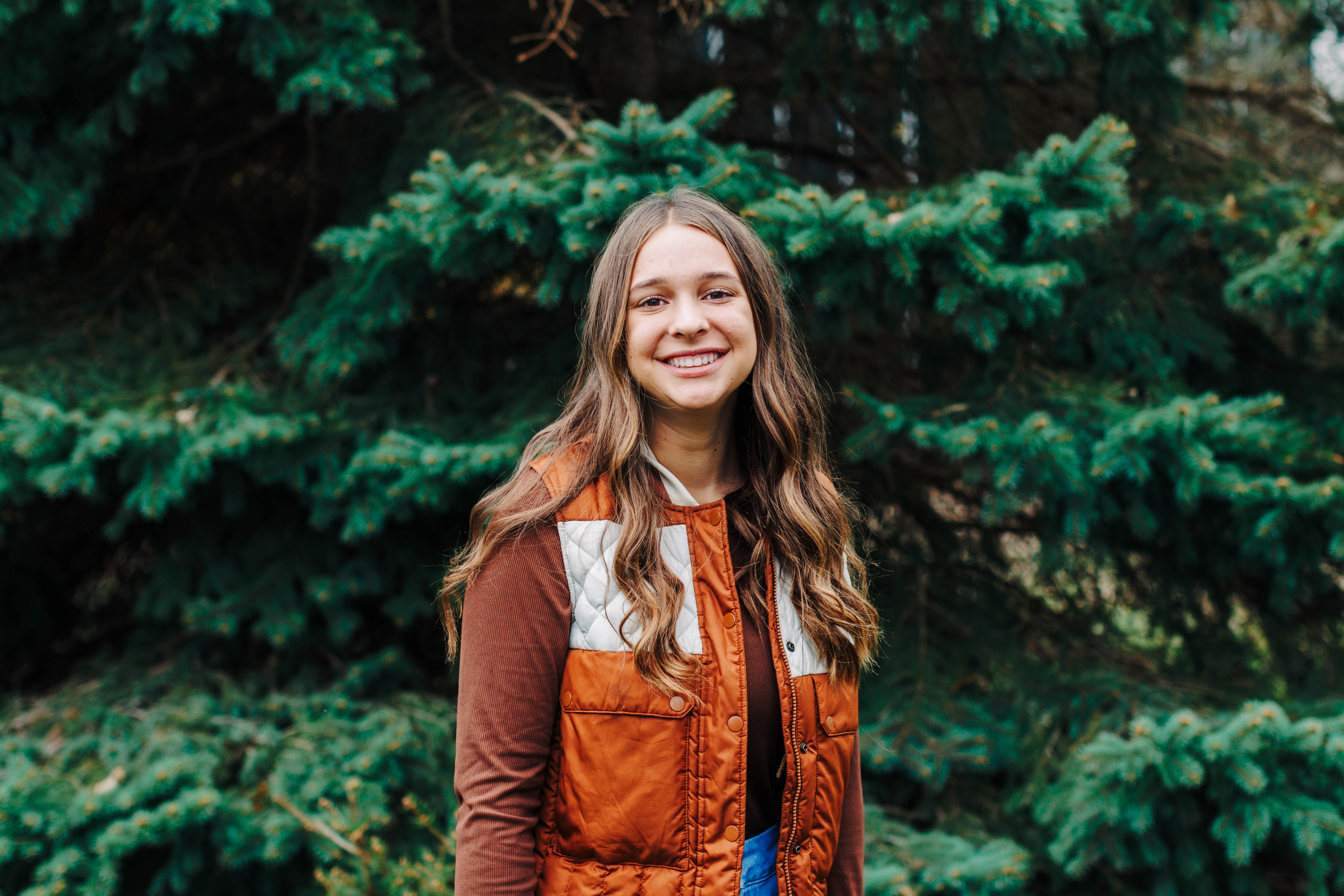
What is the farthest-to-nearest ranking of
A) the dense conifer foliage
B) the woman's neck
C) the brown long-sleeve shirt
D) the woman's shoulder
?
the dense conifer foliage < the woman's neck < the woman's shoulder < the brown long-sleeve shirt

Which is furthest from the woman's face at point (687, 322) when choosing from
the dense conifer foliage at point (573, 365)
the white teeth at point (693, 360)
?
the dense conifer foliage at point (573, 365)

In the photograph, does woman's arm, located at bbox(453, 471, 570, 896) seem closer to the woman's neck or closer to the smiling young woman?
the smiling young woman

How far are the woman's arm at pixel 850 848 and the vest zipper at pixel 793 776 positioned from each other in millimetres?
208

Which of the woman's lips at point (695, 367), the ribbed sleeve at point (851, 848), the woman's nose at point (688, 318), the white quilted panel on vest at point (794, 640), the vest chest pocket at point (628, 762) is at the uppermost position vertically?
the woman's nose at point (688, 318)

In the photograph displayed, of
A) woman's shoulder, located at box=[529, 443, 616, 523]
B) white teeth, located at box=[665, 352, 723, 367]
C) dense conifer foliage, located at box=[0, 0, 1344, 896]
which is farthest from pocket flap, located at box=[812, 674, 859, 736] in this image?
dense conifer foliage, located at box=[0, 0, 1344, 896]

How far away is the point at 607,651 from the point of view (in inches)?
57.9

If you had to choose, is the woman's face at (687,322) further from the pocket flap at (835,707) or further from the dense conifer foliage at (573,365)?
the dense conifer foliage at (573,365)

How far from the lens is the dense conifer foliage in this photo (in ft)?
8.11

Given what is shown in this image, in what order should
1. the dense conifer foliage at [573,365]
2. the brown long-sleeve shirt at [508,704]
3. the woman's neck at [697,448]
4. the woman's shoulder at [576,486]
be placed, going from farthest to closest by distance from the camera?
the dense conifer foliage at [573,365], the woman's neck at [697,448], the woman's shoulder at [576,486], the brown long-sleeve shirt at [508,704]

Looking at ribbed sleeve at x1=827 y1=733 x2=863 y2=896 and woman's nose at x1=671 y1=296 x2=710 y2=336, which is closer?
woman's nose at x1=671 y1=296 x2=710 y2=336

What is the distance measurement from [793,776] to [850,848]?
38cm

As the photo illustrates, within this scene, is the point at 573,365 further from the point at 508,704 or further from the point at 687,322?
the point at 508,704

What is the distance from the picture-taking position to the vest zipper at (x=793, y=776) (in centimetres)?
154

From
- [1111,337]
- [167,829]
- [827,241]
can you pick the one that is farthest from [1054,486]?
[167,829]
